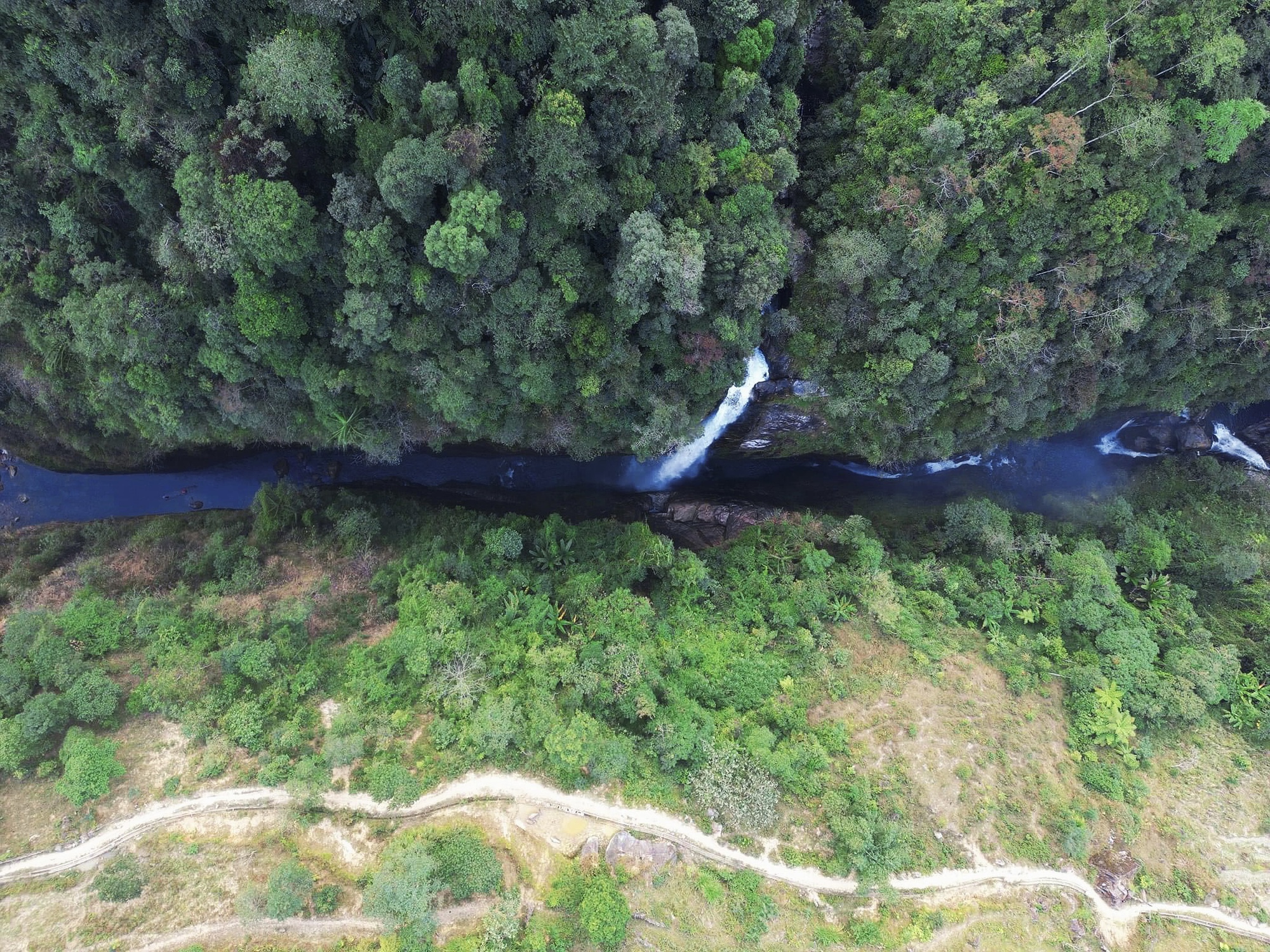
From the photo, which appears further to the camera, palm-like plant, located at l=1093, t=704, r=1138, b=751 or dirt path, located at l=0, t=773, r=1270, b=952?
palm-like plant, located at l=1093, t=704, r=1138, b=751

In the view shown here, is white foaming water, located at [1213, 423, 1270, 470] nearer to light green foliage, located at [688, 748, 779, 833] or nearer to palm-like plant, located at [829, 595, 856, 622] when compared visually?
palm-like plant, located at [829, 595, 856, 622]

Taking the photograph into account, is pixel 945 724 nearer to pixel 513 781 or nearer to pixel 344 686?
pixel 513 781

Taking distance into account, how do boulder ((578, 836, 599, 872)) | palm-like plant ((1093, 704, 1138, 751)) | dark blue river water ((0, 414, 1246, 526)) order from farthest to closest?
dark blue river water ((0, 414, 1246, 526))
palm-like plant ((1093, 704, 1138, 751))
boulder ((578, 836, 599, 872))

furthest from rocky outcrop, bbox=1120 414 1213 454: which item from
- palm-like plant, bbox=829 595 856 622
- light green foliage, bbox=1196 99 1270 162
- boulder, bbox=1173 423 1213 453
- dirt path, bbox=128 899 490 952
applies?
dirt path, bbox=128 899 490 952

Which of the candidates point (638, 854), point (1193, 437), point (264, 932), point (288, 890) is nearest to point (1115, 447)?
point (1193, 437)

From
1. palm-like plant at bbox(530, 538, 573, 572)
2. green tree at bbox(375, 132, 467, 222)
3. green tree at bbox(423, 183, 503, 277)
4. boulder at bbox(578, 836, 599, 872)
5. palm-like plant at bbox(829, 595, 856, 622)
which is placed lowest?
boulder at bbox(578, 836, 599, 872)
